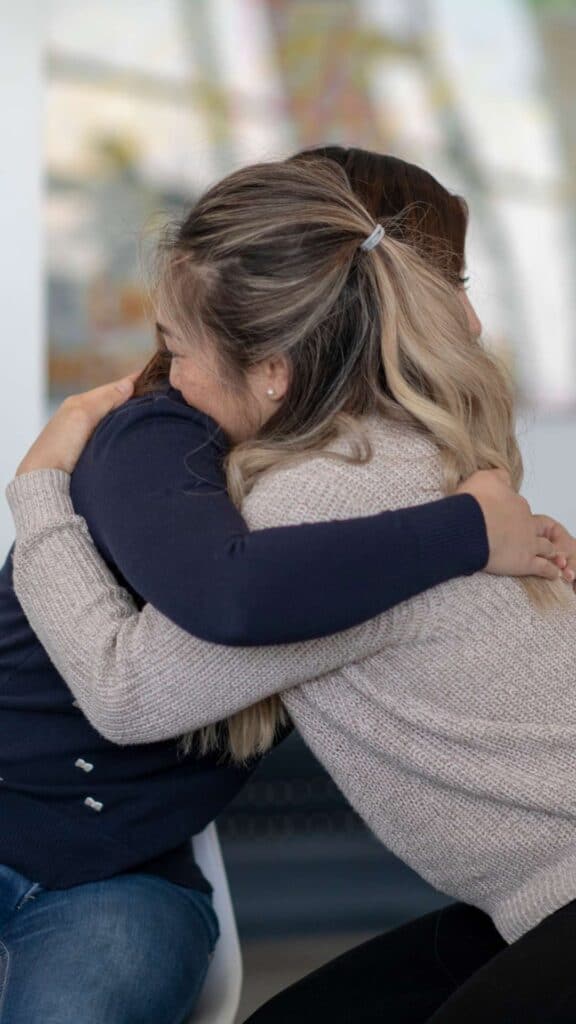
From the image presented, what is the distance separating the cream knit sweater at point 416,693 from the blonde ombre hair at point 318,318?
5 centimetres

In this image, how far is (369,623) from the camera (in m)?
1.11

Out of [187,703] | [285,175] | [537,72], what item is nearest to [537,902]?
[187,703]

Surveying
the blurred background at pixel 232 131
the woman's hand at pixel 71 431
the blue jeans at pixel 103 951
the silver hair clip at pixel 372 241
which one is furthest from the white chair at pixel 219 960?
the blurred background at pixel 232 131

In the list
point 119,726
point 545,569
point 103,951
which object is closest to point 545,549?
point 545,569

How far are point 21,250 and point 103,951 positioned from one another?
2.49m

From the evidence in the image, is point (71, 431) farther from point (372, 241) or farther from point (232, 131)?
point (232, 131)

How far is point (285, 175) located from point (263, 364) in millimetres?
180

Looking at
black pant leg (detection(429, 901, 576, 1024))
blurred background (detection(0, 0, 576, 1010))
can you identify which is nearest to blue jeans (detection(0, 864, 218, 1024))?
black pant leg (detection(429, 901, 576, 1024))

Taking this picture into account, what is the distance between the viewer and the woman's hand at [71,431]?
1.31 meters

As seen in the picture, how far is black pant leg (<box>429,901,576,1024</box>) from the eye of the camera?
1.01 meters

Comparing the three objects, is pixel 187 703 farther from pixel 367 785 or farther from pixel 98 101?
pixel 98 101

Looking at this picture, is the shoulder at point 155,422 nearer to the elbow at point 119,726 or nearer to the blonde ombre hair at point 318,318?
the blonde ombre hair at point 318,318

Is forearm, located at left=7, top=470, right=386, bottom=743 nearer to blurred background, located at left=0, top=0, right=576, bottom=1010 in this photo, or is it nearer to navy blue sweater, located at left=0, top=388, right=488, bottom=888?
navy blue sweater, located at left=0, top=388, right=488, bottom=888

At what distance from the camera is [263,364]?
1.23 meters
